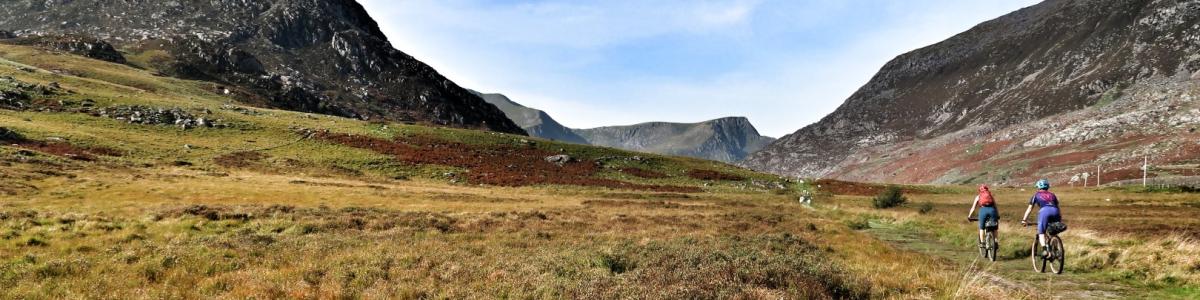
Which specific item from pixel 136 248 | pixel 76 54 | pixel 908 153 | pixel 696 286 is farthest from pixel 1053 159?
pixel 76 54

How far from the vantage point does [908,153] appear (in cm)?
16500

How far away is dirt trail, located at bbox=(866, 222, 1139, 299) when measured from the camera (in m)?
11.6

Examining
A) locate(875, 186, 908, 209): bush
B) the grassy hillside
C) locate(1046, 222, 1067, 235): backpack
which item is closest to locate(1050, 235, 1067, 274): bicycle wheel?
locate(1046, 222, 1067, 235): backpack

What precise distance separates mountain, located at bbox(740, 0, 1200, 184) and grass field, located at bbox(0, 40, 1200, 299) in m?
43.8

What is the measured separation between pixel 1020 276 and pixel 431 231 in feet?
63.6

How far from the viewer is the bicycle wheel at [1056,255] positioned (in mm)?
14305

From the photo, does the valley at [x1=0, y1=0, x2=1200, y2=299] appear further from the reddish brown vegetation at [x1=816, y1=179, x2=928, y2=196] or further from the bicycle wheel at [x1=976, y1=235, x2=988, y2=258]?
the reddish brown vegetation at [x1=816, y1=179, x2=928, y2=196]

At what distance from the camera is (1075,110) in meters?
134

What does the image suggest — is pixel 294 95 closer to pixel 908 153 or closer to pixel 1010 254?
pixel 1010 254

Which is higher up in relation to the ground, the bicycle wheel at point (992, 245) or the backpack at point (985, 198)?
the backpack at point (985, 198)

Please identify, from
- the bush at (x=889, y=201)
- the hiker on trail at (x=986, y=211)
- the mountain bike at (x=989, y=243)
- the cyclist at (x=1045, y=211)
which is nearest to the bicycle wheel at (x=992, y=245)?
the mountain bike at (x=989, y=243)

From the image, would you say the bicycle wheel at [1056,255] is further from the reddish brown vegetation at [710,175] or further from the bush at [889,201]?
the reddish brown vegetation at [710,175]

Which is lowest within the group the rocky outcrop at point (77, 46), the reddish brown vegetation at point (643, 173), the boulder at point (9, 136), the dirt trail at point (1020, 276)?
the reddish brown vegetation at point (643, 173)

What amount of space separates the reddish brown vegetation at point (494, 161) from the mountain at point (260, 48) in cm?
6841
